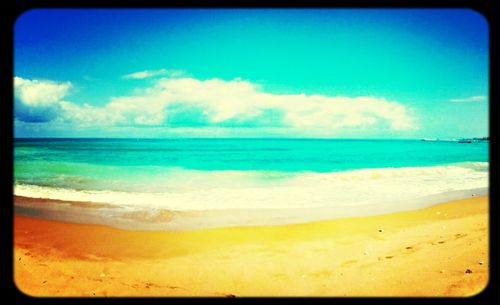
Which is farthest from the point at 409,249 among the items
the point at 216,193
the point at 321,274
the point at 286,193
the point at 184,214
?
the point at 216,193

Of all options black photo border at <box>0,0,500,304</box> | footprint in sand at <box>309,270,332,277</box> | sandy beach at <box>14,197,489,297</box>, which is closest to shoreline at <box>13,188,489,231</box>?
sandy beach at <box>14,197,489,297</box>

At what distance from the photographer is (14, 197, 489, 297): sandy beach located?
2715mm

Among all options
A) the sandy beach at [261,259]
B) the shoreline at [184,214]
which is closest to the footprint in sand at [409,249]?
the sandy beach at [261,259]

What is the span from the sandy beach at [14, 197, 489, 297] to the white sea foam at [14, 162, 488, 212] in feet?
3.75

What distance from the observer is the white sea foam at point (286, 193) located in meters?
5.48

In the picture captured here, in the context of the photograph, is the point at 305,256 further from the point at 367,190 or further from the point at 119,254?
the point at 367,190

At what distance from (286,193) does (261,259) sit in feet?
11.1

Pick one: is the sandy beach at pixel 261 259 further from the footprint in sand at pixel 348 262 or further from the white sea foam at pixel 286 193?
the white sea foam at pixel 286 193

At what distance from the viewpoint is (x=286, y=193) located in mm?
6629

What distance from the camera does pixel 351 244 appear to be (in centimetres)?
365

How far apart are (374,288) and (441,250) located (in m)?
1.04

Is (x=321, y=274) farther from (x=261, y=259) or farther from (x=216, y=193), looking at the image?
(x=216, y=193)
